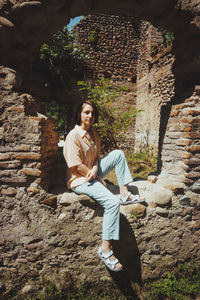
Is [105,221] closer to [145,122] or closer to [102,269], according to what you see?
[102,269]

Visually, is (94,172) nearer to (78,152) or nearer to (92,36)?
(78,152)

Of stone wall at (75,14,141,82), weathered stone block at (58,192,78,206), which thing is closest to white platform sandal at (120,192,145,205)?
weathered stone block at (58,192,78,206)

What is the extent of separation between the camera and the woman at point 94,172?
1901 mm

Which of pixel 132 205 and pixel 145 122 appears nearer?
pixel 132 205

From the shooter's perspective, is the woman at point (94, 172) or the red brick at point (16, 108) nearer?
the woman at point (94, 172)

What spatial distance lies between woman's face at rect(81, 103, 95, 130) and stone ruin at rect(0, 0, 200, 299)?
467mm

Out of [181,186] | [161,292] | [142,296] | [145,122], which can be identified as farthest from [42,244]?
[145,122]

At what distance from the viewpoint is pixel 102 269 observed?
2.11 meters

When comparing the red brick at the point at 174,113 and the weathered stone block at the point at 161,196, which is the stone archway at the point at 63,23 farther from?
the weathered stone block at the point at 161,196

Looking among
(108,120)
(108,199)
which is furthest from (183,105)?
(108,120)

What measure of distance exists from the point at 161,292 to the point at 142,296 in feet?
0.76

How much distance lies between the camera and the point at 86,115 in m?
2.21

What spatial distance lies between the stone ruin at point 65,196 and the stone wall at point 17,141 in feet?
0.04

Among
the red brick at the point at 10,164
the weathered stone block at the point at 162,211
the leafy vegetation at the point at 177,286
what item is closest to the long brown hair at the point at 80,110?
the red brick at the point at 10,164
